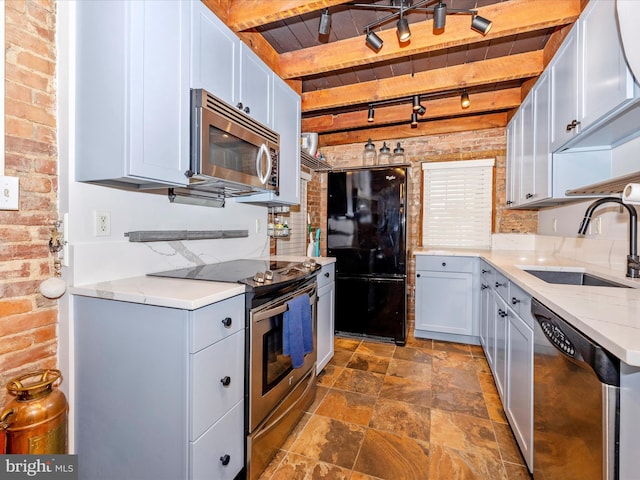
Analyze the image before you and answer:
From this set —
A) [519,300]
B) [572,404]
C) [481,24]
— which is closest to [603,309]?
[572,404]

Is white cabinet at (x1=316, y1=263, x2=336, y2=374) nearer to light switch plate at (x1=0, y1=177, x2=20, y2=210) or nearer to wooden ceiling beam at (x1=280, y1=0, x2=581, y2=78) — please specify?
wooden ceiling beam at (x1=280, y1=0, x2=581, y2=78)

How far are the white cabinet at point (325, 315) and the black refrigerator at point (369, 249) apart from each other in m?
0.71

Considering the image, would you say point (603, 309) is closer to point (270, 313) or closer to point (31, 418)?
point (270, 313)

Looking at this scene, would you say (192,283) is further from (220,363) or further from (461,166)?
(461,166)

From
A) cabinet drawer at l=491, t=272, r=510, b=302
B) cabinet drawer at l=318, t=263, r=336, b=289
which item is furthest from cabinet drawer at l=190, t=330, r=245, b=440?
cabinet drawer at l=491, t=272, r=510, b=302

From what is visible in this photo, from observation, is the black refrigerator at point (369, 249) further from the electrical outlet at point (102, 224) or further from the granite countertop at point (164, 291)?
the electrical outlet at point (102, 224)

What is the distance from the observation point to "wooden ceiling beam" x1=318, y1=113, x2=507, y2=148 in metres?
3.42

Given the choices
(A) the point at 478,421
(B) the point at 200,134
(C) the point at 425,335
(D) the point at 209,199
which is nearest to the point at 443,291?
(C) the point at 425,335

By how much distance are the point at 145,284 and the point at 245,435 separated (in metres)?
0.83

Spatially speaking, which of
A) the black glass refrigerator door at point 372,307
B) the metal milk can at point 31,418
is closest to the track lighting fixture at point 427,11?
the black glass refrigerator door at point 372,307

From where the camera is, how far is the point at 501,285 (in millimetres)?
2025

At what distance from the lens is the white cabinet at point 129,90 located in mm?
1165

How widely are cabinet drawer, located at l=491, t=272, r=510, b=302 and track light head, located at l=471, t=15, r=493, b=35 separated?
58.7 inches

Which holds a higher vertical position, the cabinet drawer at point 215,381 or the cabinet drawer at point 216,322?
the cabinet drawer at point 216,322
